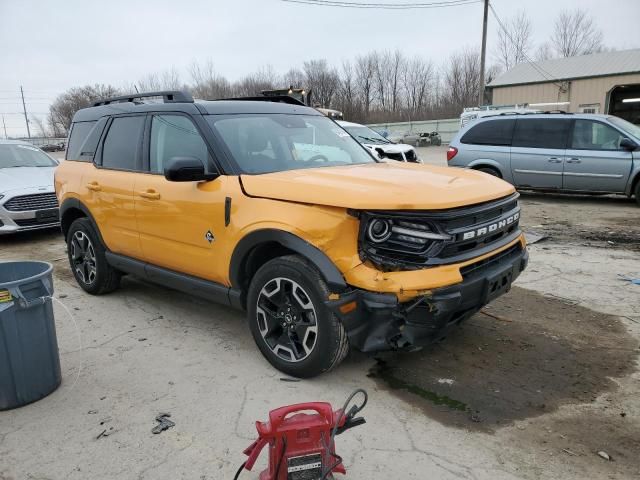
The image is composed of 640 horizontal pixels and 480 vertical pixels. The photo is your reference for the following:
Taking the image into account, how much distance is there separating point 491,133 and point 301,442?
9.96m

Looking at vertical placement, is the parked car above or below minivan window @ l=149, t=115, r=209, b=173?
below

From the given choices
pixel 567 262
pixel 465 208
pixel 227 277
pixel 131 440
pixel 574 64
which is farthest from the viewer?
pixel 574 64

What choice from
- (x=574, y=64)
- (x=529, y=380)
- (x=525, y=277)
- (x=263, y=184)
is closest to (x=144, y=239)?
(x=263, y=184)

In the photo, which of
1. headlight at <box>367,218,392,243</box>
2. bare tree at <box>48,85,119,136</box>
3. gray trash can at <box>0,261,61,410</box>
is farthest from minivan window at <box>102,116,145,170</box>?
bare tree at <box>48,85,119,136</box>

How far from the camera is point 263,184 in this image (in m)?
3.40

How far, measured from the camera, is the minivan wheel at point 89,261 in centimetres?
511

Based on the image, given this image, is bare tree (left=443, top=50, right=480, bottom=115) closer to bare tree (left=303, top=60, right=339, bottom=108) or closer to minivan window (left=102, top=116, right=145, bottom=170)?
bare tree (left=303, top=60, right=339, bottom=108)

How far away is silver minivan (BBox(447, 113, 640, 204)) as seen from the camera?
9.58 metres

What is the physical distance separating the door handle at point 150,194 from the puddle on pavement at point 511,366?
223 cm

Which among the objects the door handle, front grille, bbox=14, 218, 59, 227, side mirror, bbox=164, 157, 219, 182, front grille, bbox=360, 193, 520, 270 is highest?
side mirror, bbox=164, 157, 219, 182

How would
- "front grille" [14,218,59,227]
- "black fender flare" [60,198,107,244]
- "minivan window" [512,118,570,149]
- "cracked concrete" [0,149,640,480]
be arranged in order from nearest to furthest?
"cracked concrete" [0,149,640,480] < "black fender flare" [60,198,107,244] < "front grille" [14,218,59,227] < "minivan window" [512,118,570,149]

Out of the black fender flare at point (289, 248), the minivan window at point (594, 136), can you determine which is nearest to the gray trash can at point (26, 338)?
the black fender flare at point (289, 248)

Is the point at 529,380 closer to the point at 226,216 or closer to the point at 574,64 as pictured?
the point at 226,216

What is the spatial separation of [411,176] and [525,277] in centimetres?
285
